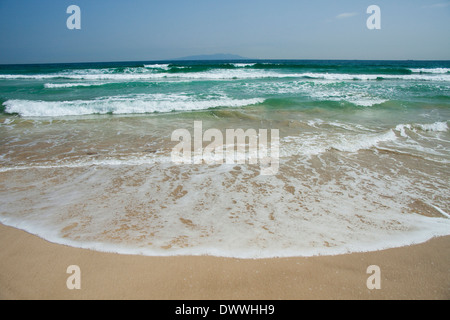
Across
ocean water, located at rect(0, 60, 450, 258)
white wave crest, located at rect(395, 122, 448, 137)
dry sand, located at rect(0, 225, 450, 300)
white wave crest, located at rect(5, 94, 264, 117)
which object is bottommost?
dry sand, located at rect(0, 225, 450, 300)

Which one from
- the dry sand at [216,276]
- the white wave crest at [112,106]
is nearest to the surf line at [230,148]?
the dry sand at [216,276]

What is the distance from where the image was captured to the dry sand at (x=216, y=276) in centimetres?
206

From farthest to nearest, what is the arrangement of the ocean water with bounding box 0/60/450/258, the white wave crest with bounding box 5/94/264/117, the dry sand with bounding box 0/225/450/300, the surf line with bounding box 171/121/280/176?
the white wave crest with bounding box 5/94/264/117 < the surf line with bounding box 171/121/280/176 < the ocean water with bounding box 0/60/450/258 < the dry sand with bounding box 0/225/450/300

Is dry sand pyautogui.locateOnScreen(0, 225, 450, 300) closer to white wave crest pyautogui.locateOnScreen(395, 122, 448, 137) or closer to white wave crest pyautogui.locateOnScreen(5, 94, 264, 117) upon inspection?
white wave crest pyautogui.locateOnScreen(395, 122, 448, 137)

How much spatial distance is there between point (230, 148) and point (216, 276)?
3938 mm

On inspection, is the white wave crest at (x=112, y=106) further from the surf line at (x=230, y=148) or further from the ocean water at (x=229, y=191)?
the surf line at (x=230, y=148)

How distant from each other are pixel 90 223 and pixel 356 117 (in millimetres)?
9627

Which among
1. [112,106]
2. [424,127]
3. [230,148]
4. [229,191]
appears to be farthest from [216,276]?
[112,106]

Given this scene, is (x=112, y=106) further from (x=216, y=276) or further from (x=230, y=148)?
(x=216, y=276)

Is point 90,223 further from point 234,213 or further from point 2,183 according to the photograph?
point 2,183

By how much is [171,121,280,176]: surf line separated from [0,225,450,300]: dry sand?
2347 millimetres

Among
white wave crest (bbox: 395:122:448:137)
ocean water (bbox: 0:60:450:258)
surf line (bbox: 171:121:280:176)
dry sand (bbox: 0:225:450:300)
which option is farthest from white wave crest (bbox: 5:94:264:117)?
dry sand (bbox: 0:225:450:300)

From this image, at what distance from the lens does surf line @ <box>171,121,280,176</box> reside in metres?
5.14

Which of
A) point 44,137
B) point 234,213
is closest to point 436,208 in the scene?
point 234,213
